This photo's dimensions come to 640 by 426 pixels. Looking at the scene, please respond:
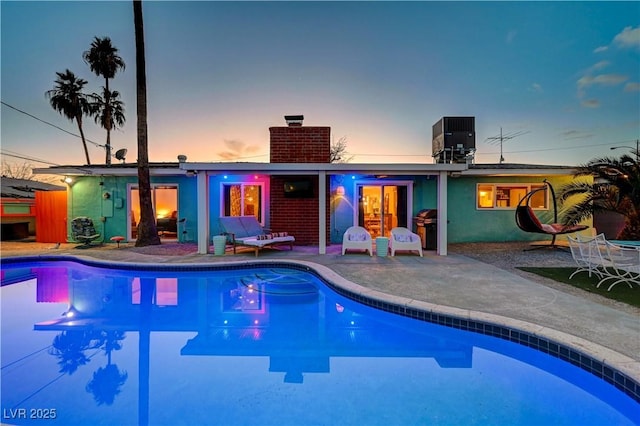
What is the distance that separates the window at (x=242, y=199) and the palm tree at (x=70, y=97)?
13967 millimetres

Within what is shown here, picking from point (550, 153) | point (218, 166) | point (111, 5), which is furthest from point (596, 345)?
point (550, 153)

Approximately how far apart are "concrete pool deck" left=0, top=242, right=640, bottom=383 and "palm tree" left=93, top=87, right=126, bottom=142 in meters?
12.9

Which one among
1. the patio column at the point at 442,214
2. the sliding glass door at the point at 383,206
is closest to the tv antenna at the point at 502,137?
the sliding glass door at the point at 383,206

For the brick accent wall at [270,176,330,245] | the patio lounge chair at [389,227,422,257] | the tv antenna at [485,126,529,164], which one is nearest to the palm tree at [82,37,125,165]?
the brick accent wall at [270,176,330,245]

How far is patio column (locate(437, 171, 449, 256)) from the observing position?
8.62 m

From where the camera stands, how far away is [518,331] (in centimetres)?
350

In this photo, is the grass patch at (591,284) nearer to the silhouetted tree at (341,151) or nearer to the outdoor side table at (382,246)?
the outdoor side table at (382,246)

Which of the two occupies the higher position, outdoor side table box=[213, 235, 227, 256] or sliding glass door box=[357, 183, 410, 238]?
sliding glass door box=[357, 183, 410, 238]

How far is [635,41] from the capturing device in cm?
1184

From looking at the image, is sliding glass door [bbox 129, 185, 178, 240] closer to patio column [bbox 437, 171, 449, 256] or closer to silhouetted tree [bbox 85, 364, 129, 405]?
silhouetted tree [bbox 85, 364, 129, 405]

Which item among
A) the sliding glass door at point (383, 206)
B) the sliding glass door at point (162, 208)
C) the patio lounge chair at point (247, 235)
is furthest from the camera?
the sliding glass door at point (162, 208)

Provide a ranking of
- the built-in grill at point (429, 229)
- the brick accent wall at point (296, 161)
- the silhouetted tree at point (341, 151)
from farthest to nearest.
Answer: the silhouetted tree at point (341, 151), the brick accent wall at point (296, 161), the built-in grill at point (429, 229)

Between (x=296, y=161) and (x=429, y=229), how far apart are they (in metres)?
5.10

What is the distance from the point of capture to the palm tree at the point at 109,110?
19.0 m
